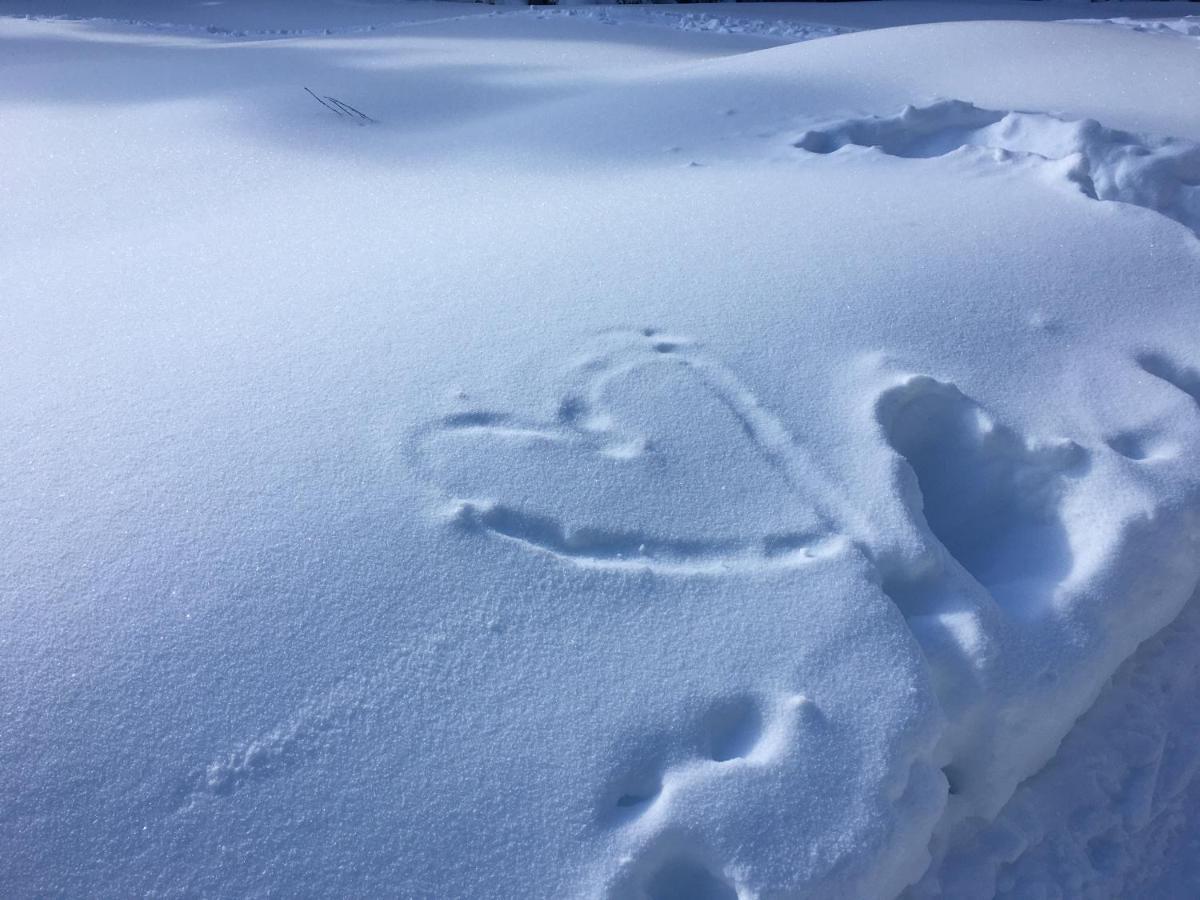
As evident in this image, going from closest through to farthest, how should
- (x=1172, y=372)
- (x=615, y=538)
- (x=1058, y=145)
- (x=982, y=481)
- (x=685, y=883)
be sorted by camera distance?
(x=685, y=883) < (x=615, y=538) < (x=982, y=481) < (x=1172, y=372) < (x=1058, y=145)

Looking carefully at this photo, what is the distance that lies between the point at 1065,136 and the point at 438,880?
7.74ft

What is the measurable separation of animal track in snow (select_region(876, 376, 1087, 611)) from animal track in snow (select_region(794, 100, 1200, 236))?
101 cm

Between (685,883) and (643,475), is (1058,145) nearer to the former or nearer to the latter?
(643,475)

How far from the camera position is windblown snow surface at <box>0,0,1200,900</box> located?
989 millimetres

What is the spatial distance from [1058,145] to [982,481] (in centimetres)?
139

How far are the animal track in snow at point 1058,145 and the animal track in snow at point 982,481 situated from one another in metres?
1.01

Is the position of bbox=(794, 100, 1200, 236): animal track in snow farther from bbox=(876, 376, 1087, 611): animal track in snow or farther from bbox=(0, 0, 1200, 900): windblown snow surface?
bbox=(876, 376, 1087, 611): animal track in snow

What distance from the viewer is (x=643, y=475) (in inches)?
53.4

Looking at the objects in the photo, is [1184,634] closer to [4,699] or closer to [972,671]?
[972,671]

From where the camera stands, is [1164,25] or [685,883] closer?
[685,883]

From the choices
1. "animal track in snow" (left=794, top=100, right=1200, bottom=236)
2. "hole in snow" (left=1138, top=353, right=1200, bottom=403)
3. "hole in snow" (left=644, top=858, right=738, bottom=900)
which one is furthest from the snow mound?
"hole in snow" (left=644, top=858, right=738, bottom=900)

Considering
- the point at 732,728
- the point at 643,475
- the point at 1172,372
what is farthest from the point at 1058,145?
the point at 732,728

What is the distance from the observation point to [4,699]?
1040mm

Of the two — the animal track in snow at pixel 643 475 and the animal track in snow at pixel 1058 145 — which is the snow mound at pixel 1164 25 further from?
the animal track in snow at pixel 643 475
